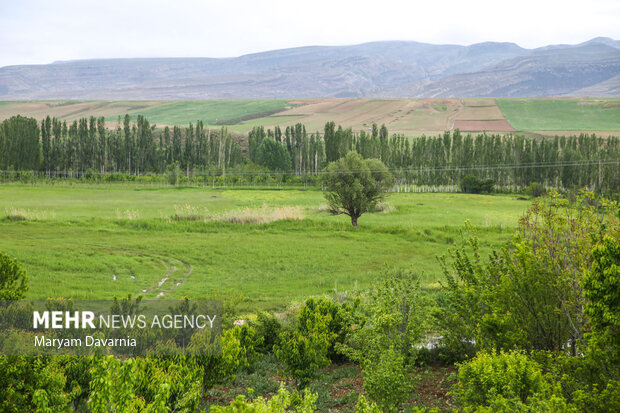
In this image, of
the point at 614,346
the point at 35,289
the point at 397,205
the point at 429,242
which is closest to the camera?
the point at 614,346

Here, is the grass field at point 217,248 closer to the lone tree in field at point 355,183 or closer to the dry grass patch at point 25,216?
the dry grass patch at point 25,216

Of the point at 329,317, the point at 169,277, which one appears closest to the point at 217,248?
the point at 169,277

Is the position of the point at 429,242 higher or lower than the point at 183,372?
lower

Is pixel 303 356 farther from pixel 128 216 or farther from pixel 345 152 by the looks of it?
pixel 345 152

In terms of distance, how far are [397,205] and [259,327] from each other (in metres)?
41.8

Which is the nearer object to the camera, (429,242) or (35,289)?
(35,289)

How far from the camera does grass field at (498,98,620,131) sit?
150875 millimetres

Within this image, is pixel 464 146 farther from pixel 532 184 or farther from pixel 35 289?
pixel 35 289

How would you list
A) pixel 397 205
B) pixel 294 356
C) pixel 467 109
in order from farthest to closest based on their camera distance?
pixel 467 109, pixel 397 205, pixel 294 356

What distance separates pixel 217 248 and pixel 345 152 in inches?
2107

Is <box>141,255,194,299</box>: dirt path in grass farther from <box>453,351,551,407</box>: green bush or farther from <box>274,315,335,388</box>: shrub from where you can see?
<box>453,351,551,407</box>: green bush

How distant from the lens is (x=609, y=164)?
234 feet

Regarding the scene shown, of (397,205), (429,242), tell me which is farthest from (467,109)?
(429,242)

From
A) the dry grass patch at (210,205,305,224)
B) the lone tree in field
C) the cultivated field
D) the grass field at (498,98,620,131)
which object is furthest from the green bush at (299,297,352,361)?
the grass field at (498,98,620,131)
